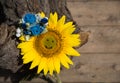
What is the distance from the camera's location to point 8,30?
129 cm

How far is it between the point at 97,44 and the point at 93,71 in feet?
0.39

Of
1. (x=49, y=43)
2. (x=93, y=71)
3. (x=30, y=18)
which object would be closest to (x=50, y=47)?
(x=49, y=43)

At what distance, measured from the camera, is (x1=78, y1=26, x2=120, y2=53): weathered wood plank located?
5.14 ft

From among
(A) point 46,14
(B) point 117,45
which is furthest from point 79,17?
(A) point 46,14

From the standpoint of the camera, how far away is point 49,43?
1.23 metres

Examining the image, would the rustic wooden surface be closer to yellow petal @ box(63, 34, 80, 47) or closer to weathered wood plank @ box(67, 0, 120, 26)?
weathered wood plank @ box(67, 0, 120, 26)

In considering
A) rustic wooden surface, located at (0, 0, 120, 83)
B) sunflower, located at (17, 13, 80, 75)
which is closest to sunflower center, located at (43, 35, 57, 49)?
sunflower, located at (17, 13, 80, 75)

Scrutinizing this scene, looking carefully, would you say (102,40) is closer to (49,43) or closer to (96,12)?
(96,12)

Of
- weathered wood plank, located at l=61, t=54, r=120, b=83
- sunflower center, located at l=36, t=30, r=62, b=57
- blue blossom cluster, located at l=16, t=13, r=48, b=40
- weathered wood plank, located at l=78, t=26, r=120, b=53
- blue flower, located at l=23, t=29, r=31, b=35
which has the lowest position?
weathered wood plank, located at l=61, t=54, r=120, b=83

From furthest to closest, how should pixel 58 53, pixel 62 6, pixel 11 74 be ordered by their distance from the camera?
pixel 11 74 < pixel 62 6 < pixel 58 53

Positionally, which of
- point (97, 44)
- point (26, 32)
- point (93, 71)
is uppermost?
point (26, 32)

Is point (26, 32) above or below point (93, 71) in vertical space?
above

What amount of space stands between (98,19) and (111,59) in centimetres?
19

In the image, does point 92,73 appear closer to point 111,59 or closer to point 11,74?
point 111,59
